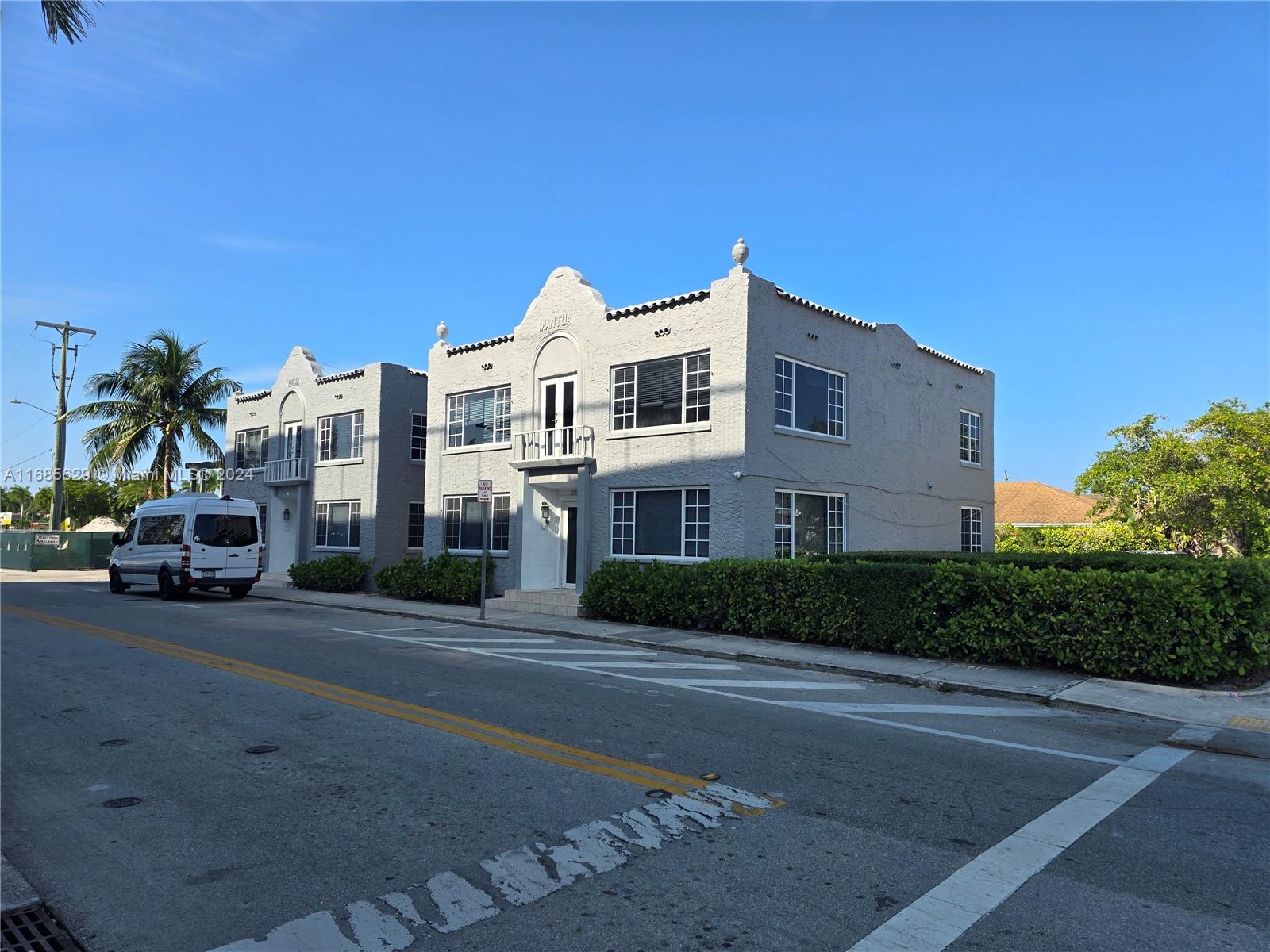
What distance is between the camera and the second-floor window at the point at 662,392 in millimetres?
18141

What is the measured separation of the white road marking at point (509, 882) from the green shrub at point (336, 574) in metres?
22.1

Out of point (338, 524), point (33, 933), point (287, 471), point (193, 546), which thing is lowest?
point (33, 933)

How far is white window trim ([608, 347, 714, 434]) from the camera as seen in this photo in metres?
17.9

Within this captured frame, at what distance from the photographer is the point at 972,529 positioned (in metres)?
25.2

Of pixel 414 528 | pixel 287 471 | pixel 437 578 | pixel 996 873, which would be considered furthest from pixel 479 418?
pixel 996 873

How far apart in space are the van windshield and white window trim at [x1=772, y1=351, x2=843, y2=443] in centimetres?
1437

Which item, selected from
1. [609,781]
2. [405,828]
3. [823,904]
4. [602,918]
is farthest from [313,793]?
[823,904]

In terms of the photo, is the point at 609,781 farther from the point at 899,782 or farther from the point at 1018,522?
the point at 1018,522

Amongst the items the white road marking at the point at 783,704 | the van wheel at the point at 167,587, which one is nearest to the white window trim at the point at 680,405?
the white road marking at the point at 783,704

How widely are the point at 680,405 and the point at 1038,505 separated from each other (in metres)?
41.1

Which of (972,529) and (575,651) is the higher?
(972,529)

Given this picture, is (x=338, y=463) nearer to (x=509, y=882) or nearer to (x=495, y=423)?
(x=495, y=423)

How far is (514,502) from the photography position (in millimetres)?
21844

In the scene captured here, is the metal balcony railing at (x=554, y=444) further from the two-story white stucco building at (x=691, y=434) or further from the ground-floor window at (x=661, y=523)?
the ground-floor window at (x=661, y=523)
